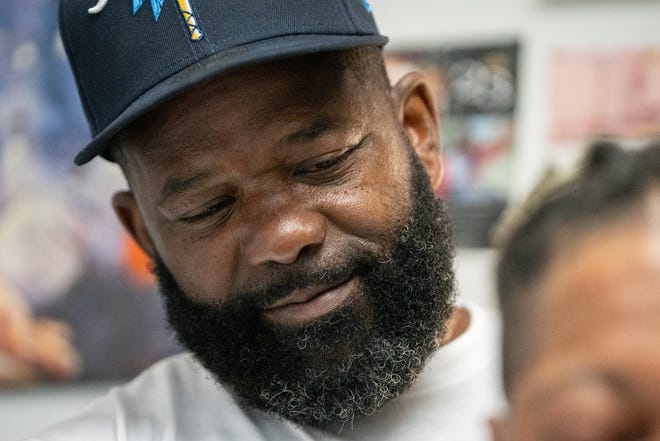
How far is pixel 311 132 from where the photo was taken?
0.88 meters

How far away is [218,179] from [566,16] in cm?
101

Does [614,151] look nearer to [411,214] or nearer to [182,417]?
[411,214]

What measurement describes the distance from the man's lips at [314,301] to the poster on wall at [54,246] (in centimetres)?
95

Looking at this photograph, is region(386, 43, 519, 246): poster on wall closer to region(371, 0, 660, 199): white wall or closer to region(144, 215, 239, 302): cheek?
region(371, 0, 660, 199): white wall

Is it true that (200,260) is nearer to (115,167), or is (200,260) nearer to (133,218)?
(133,218)

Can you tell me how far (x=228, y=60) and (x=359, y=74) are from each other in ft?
0.56

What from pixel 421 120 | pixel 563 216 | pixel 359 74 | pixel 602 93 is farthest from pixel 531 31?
pixel 563 216

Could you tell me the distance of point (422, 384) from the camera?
3.27ft

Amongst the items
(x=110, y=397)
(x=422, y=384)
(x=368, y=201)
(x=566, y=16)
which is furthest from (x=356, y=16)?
(x=566, y=16)

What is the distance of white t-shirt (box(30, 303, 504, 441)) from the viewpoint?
959 mm

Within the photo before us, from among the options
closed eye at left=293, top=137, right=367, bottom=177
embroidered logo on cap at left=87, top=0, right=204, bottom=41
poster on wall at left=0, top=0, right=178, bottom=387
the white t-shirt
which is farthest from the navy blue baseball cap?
poster on wall at left=0, top=0, right=178, bottom=387

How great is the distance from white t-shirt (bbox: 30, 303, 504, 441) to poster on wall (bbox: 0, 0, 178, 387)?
2.45ft

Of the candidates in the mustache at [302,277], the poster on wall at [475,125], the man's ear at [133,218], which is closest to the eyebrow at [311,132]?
the mustache at [302,277]

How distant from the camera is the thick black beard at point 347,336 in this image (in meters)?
0.91
